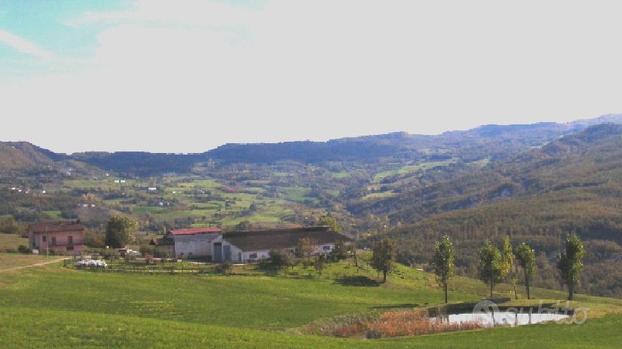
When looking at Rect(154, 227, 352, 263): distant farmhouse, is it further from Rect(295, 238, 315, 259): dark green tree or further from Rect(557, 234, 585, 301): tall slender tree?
Rect(557, 234, 585, 301): tall slender tree

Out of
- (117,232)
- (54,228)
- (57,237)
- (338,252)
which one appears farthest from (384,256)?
(54,228)

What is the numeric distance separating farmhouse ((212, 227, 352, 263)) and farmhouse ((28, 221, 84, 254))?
2343 cm

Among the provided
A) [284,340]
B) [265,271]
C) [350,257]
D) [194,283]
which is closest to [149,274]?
[194,283]

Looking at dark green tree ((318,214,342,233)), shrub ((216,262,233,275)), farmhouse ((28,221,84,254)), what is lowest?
shrub ((216,262,233,275))

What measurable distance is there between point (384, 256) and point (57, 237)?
56.0 m

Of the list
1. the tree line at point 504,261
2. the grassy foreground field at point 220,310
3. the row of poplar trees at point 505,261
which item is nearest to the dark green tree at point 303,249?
the grassy foreground field at point 220,310

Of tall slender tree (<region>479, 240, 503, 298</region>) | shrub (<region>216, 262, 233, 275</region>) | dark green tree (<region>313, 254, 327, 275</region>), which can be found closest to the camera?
tall slender tree (<region>479, 240, 503, 298</region>)

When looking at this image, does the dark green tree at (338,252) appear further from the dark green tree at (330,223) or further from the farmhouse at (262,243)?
the dark green tree at (330,223)

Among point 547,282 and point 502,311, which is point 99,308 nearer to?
point 502,311

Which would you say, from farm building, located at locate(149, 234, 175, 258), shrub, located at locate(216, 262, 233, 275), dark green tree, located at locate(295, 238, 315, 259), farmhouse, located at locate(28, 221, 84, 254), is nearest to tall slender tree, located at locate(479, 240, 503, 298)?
dark green tree, located at locate(295, 238, 315, 259)

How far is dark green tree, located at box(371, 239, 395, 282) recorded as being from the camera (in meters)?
89.8

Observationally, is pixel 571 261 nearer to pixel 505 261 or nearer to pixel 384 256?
pixel 505 261

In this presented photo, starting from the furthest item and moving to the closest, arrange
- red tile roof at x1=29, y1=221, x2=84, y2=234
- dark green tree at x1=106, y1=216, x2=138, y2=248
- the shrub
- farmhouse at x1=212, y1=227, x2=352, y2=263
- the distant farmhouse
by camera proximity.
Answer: dark green tree at x1=106, y1=216, x2=138, y2=248, red tile roof at x1=29, y1=221, x2=84, y2=234, the distant farmhouse, farmhouse at x1=212, y1=227, x2=352, y2=263, the shrub

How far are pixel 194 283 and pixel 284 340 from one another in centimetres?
3914
